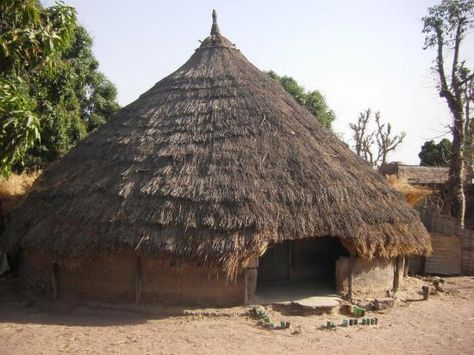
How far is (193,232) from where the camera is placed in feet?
29.5

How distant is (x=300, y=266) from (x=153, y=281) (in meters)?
4.17

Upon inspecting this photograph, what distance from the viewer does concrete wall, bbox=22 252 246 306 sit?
932cm

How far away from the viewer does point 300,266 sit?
12.1m

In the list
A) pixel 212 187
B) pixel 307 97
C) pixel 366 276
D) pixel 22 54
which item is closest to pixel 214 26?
pixel 212 187

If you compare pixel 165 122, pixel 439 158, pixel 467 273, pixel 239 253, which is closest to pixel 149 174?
pixel 165 122

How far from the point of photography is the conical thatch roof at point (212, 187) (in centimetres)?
909

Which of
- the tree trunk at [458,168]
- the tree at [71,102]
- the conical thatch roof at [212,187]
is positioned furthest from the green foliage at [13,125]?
the tree trunk at [458,168]

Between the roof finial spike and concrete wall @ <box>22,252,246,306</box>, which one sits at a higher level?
the roof finial spike

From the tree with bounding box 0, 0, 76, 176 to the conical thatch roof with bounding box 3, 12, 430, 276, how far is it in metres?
2.36

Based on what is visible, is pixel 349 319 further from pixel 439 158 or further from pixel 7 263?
pixel 439 158

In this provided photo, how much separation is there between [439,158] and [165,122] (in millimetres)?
25878

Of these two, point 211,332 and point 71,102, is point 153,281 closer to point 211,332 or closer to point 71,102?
point 211,332

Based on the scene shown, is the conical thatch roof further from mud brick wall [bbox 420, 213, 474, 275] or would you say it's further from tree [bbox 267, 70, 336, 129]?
tree [bbox 267, 70, 336, 129]

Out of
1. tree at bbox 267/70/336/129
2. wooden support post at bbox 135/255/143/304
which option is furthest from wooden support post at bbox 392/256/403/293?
tree at bbox 267/70/336/129
